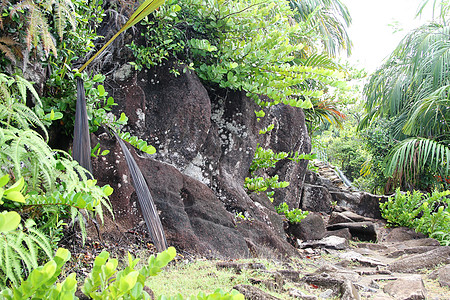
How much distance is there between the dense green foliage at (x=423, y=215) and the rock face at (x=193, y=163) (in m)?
3.39

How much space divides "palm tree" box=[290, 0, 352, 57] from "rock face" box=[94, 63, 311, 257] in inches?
247

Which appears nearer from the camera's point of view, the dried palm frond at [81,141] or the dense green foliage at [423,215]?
the dried palm frond at [81,141]

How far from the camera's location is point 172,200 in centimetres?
322

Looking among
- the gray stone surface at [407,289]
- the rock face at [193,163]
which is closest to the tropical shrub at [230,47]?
the rock face at [193,163]

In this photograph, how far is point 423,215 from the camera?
23.3 feet

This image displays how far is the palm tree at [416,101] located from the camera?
9086mm

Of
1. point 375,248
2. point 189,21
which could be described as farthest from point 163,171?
point 375,248

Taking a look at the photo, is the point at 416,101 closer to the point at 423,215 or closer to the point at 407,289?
the point at 423,215

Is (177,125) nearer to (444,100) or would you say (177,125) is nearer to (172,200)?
(172,200)

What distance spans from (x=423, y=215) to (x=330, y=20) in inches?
261

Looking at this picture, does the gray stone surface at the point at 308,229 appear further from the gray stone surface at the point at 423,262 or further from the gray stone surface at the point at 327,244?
the gray stone surface at the point at 423,262

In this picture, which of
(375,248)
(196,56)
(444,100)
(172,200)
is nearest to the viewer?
(172,200)

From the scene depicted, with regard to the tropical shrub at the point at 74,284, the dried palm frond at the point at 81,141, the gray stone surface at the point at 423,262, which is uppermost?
the dried palm frond at the point at 81,141

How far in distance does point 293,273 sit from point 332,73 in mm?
2175
